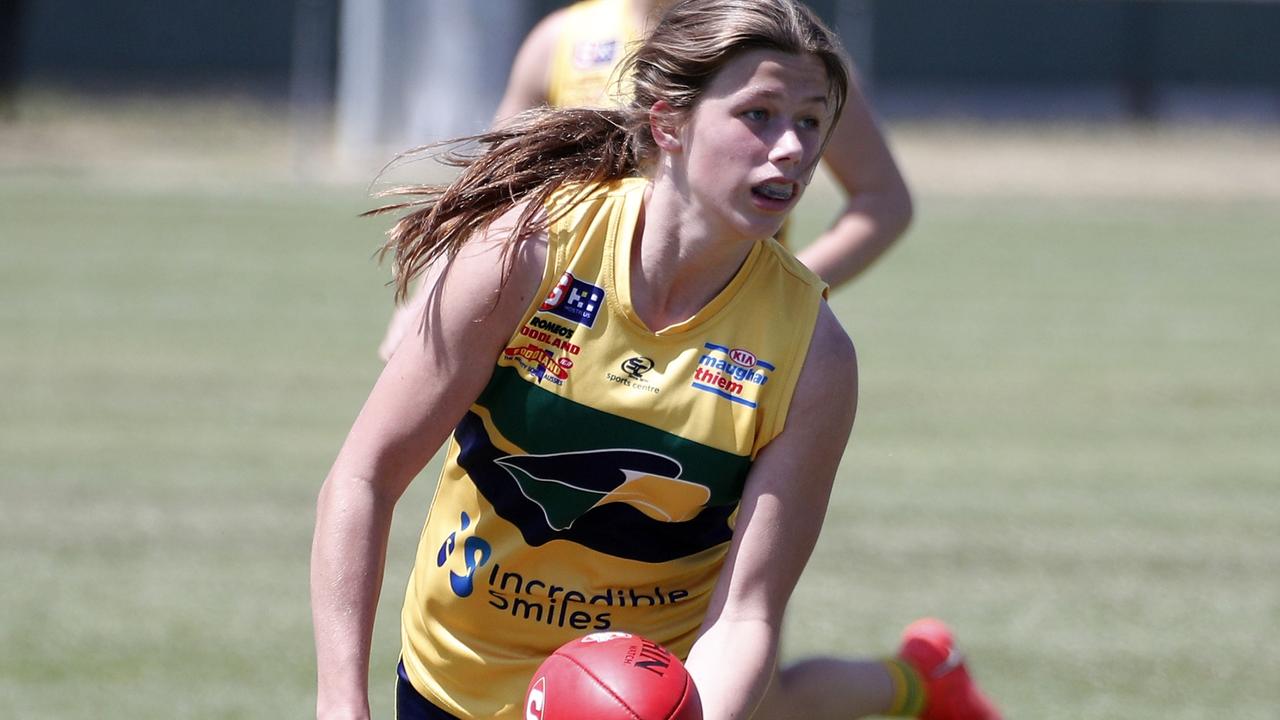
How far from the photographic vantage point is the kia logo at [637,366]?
323cm

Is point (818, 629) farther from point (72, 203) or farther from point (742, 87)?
point (72, 203)

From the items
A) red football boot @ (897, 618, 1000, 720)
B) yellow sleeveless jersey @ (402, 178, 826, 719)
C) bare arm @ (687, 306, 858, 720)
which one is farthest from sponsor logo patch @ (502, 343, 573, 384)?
red football boot @ (897, 618, 1000, 720)

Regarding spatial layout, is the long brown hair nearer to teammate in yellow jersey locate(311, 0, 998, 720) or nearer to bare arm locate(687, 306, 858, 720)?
teammate in yellow jersey locate(311, 0, 998, 720)

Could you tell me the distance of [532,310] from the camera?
3230mm

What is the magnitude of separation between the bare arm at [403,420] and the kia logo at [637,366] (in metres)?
0.22

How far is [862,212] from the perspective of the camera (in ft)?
15.6

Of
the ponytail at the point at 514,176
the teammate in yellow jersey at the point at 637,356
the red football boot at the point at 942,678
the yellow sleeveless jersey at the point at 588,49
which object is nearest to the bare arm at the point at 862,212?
the yellow sleeveless jersey at the point at 588,49

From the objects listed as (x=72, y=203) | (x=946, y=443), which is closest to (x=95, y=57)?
(x=72, y=203)

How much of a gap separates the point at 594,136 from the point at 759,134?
0.48 m

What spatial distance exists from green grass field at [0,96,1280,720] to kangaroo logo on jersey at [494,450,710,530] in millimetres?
2443

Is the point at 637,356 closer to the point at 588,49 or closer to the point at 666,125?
the point at 666,125

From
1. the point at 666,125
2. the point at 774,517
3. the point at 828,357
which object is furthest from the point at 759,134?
the point at 774,517

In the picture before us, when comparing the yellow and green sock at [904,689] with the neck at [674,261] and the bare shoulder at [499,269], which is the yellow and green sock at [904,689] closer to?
the neck at [674,261]

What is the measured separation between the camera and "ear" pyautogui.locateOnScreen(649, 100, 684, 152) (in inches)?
125
